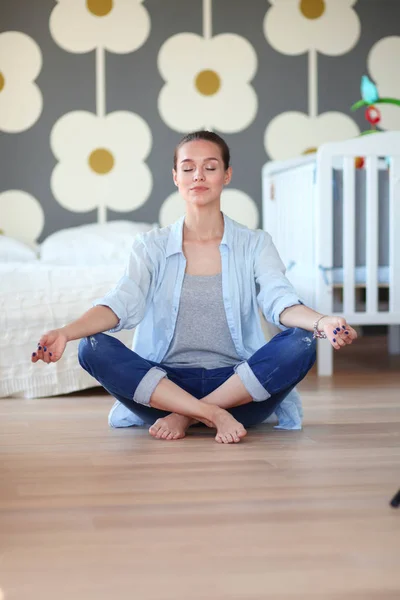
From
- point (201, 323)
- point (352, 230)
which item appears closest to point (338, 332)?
point (201, 323)

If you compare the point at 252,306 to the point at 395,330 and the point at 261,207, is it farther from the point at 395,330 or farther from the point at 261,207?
the point at 261,207

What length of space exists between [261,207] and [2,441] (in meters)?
2.38

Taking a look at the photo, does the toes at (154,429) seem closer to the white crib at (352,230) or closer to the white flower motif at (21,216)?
the white crib at (352,230)

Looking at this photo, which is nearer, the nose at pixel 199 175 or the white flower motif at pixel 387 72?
the nose at pixel 199 175

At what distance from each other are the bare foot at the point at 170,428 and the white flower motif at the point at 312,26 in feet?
8.45

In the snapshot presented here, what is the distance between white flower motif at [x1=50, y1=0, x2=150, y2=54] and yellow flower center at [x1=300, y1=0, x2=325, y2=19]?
74 cm

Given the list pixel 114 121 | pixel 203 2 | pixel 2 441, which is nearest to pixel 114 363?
pixel 2 441

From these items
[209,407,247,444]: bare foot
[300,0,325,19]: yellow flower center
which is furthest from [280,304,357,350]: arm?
[300,0,325,19]: yellow flower center

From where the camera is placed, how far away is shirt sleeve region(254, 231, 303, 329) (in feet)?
6.16

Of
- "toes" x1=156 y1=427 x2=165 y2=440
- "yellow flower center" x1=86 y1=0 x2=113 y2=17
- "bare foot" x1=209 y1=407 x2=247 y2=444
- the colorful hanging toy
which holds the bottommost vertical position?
"toes" x1=156 y1=427 x2=165 y2=440

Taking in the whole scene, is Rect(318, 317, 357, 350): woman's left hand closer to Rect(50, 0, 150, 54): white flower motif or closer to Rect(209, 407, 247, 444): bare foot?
Result: Rect(209, 407, 247, 444): bare foot

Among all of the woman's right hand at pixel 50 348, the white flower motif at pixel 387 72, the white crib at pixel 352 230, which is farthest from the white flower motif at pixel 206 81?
the woman's right hand at pixel 50 348

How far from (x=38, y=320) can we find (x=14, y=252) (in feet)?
2.98

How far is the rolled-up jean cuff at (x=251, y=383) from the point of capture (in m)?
1.86
